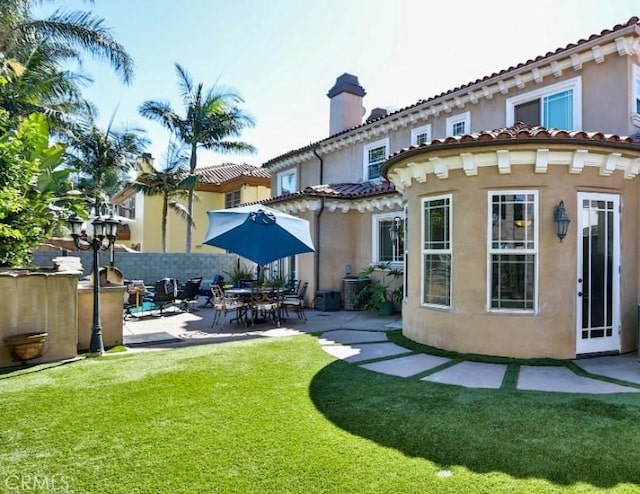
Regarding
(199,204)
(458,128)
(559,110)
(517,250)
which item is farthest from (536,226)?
(199,204)

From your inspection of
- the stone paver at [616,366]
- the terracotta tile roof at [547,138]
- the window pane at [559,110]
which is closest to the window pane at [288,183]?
the window pane at [559,110]

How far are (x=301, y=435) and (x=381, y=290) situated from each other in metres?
9.88

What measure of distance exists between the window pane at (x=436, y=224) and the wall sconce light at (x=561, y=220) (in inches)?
79.6

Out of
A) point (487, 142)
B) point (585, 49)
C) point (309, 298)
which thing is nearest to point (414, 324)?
point (487, 142)

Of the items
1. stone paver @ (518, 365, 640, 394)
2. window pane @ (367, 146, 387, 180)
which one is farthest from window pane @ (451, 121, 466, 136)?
stone paver @ (518, 365, 640, 394)

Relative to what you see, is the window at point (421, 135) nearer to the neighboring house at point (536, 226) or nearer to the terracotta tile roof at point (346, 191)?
the terracotta tile roof at point (346, 191)

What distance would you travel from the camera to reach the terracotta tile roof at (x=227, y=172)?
29.8 meters

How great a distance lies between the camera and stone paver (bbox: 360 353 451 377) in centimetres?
738

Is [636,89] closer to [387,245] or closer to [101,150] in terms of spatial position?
[387,245]

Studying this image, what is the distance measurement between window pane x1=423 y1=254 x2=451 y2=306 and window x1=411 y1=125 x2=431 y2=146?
23.0 ft

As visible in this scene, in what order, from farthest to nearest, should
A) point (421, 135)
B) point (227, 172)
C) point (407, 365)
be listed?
1. point (227, 172)
2. point (421, 135)
3. point (407, 365)

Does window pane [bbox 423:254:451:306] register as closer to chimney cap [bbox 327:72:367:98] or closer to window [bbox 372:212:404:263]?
window [bbox 372:212:404:263]

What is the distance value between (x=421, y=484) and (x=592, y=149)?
7052mm

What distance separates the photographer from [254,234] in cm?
1119
